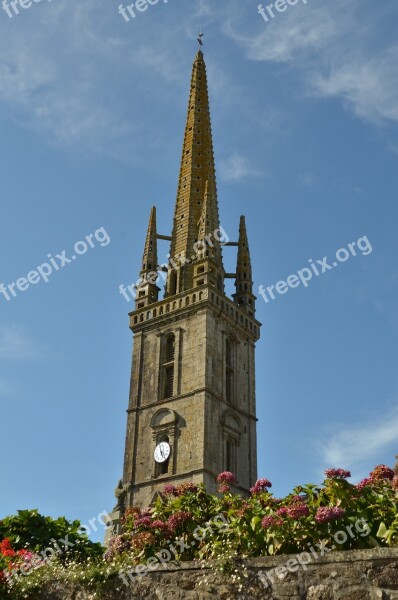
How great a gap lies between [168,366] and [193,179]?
55.6 ft

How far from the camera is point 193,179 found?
5456 centimetres

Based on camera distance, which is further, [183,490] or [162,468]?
[162,468]

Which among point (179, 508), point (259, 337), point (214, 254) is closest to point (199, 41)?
point (214, 254)

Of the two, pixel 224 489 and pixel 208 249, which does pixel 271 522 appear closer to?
pixel 224 489

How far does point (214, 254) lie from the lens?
158 ft

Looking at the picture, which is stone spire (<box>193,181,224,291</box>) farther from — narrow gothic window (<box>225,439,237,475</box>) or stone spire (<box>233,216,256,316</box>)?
narrow gothic window (<box>225,439,237,475</box>)

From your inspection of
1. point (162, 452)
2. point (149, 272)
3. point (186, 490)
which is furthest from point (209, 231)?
point (186, 490)

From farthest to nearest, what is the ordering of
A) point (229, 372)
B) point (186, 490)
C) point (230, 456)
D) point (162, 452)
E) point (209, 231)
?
point (209, 231), point (229, 372), point (230, 456), point (162, 452), point (186, 490)

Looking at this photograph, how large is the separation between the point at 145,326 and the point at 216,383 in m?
6.90

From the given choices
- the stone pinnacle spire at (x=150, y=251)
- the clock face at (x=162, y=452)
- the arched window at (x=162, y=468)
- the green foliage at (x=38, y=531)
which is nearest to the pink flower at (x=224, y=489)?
the green foliage at (x=38, y=531)

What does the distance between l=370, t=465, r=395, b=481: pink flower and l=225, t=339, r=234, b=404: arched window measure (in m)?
32.6

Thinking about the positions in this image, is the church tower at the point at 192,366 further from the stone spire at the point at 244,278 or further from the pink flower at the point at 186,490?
the pink flower at the point at 186,490

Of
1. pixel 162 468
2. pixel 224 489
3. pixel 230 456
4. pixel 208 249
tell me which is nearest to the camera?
pixel 224 489

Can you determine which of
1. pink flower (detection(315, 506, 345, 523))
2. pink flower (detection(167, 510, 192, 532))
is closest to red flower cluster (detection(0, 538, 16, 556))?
pink flower (detection(167, 510, 192, 532))
